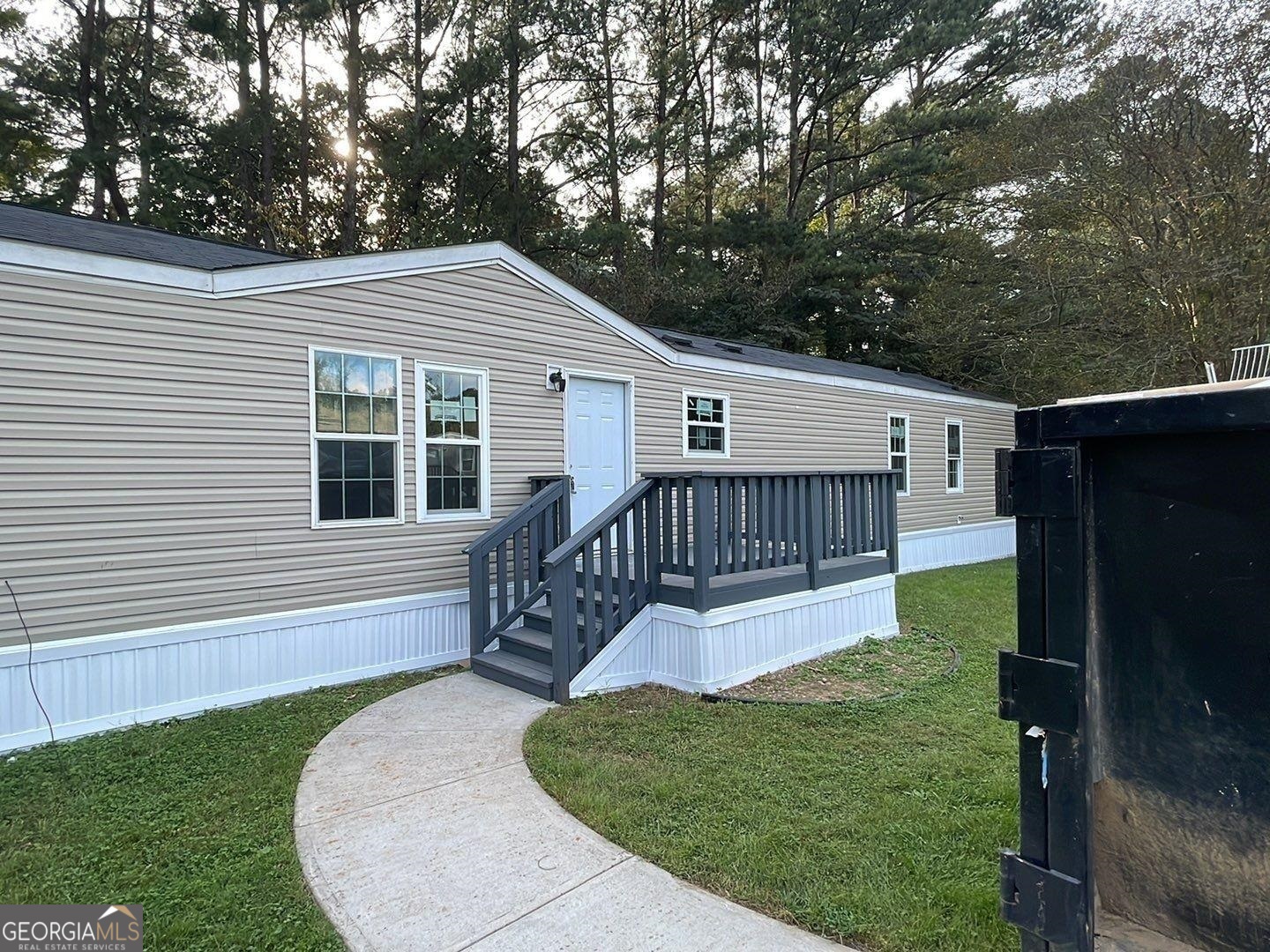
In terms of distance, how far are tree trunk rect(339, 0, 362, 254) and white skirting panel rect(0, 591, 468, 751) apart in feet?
39.6

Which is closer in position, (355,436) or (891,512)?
(355,436)

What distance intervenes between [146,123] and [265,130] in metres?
2.14

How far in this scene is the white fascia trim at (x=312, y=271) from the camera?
3.96 meters

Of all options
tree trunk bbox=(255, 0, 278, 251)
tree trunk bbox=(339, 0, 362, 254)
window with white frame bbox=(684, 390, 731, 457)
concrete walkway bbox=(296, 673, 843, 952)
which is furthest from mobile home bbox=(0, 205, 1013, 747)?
tree trunk bbox=(255, 0, 278, 251)

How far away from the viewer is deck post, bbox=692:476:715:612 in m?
4.64

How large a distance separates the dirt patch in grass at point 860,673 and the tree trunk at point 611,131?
1270cm

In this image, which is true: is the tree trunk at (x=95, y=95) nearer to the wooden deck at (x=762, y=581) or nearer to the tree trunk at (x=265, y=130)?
the tree trunk at (x=265, y=130)

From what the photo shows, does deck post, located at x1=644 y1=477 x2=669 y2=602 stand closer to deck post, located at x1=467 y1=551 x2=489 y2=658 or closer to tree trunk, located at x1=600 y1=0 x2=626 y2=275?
deck post, located at x1=467 y1=551 x2=489 y2=658

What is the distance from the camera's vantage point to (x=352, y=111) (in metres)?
15.0

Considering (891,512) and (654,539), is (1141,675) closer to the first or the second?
(654,539)

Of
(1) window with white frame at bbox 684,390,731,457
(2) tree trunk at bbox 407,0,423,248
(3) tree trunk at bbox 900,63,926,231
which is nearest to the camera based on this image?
(1) window with white frame at bbox 684,390,731,457

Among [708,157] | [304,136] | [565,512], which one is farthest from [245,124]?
[565,512]

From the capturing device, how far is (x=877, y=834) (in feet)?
8.90

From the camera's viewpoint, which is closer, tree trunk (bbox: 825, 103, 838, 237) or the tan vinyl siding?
the tan vinyl siding
